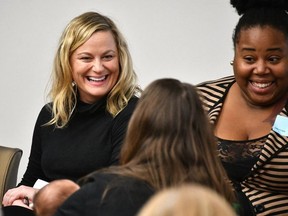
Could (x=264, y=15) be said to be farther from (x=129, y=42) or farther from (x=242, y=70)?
(x=129, y=42)

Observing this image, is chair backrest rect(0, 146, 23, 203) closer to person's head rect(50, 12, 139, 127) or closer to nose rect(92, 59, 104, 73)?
person's head rect(50, 12, 139, 127)

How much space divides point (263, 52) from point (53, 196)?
1.24 m

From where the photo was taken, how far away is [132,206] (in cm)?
231

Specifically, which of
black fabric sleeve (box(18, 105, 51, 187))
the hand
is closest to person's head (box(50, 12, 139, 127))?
black fabric sleeve (box(18, 105, 51, 187))

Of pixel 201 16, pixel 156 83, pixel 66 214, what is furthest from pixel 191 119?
pixel 201 16

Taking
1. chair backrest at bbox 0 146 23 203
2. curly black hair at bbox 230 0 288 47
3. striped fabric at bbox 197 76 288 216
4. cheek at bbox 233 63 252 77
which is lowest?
chair backrest at bbox 0 146 23 203

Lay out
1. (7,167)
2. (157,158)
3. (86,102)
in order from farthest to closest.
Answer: (7,167) < (86,102) < (157,158)

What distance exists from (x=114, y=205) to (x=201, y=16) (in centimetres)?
329

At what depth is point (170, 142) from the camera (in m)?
2.40

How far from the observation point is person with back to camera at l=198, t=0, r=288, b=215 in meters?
3.46

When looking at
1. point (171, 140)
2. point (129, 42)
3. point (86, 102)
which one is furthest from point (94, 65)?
point (129, 42)

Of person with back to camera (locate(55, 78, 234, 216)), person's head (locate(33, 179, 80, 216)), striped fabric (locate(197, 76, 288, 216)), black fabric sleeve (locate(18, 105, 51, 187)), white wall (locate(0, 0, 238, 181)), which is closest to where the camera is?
person with back to camera (locate(55, 78, 234, 216))

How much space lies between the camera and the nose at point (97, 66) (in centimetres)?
370

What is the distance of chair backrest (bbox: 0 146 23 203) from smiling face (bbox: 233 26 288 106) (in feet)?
4.34
